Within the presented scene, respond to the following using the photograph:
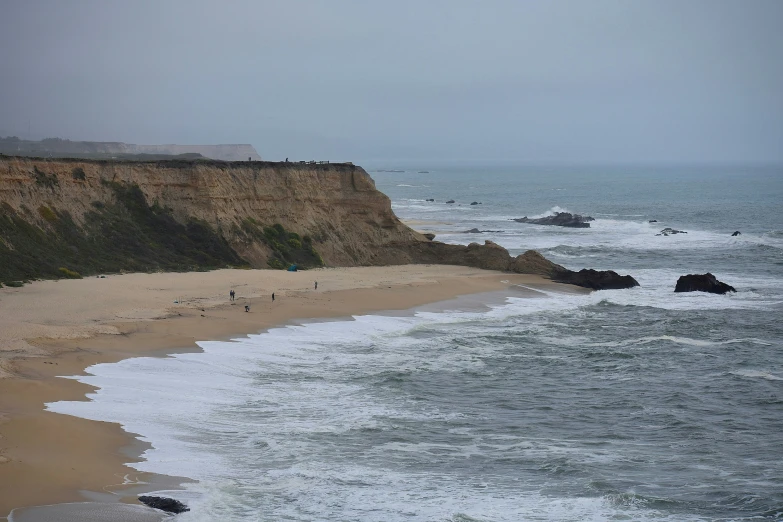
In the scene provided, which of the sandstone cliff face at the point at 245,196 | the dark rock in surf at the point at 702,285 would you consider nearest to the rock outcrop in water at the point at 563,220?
the sandstone cliff face at the point at 245,196

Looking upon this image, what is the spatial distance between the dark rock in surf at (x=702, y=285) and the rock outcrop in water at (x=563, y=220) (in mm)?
36883

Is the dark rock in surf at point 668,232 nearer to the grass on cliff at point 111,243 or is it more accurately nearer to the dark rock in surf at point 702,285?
the dark rock in surf at point 702,285

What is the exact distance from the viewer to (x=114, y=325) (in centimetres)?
2503

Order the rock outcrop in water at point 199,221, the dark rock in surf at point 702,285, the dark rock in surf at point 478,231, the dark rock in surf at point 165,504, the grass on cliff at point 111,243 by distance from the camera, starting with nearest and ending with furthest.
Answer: the dark rock in surf at point 165,504 < the grass on cliff at point 111,243 < the rock outcrop in water at point 199,221 < the dark rock in surf at point 702,285 < the dark rock in surf at point 478,231

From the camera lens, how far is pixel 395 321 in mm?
30719

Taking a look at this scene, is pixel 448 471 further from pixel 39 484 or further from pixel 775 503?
pixel 39 484

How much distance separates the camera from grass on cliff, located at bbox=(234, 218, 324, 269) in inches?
1628

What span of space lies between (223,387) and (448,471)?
6756 mm

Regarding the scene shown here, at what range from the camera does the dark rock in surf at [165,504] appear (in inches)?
531

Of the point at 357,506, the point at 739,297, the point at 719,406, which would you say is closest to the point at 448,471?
the point at 357,506

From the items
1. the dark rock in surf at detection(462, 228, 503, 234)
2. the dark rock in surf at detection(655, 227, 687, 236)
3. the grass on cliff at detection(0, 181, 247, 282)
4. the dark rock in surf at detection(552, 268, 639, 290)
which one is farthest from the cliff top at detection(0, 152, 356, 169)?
the dark rock in surf at detection(655, 227, 687, 236)

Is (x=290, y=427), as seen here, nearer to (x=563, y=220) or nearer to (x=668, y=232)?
(x=668, y=232)

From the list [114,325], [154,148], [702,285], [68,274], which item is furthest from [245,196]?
[154,148]

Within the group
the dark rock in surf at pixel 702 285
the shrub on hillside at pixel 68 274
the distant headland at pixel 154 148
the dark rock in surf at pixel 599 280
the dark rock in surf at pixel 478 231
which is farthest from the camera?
the distant headland at pixel 154 148
